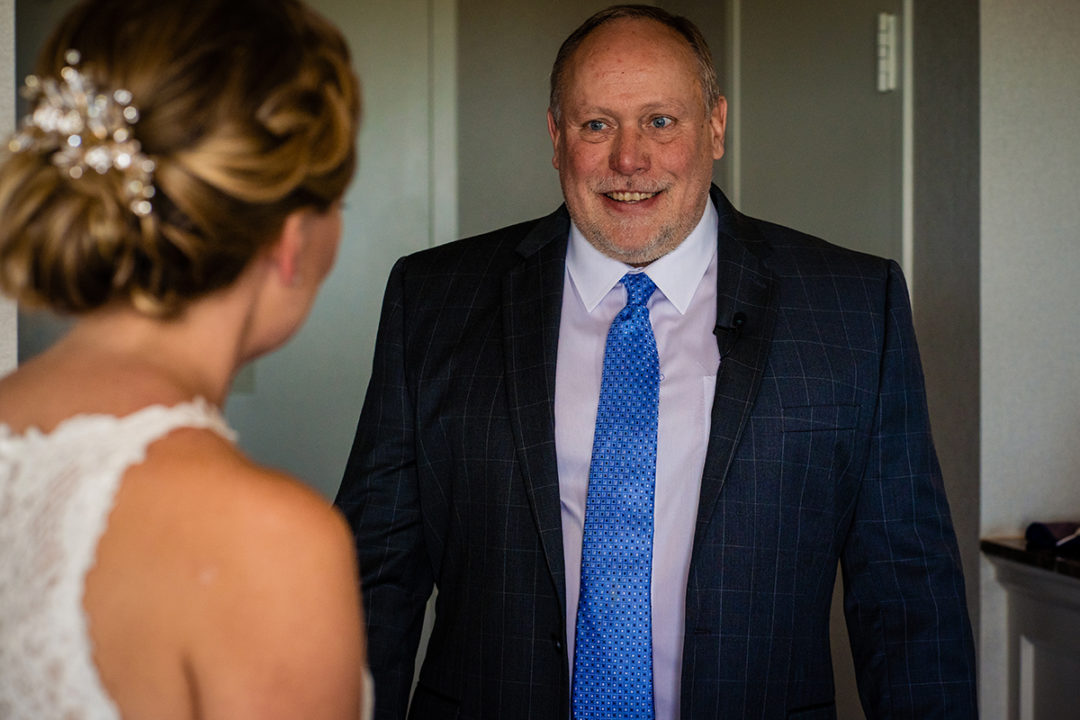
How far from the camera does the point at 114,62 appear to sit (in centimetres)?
88

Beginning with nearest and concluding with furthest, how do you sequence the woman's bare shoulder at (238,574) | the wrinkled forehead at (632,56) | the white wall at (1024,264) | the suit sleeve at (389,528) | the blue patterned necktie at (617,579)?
the woman's bare shoulder at (238,574) → the blue patterned necktie at (617,579) → the suit sleeve at (389,528) → the wrinkled forehead at (632,56) → the white wall at (1024,264)

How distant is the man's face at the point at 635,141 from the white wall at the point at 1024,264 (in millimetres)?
971

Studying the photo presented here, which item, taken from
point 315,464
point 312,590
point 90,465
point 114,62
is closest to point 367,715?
point 312,590

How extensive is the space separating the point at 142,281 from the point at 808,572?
1212 mm

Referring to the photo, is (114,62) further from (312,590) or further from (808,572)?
(808,572)

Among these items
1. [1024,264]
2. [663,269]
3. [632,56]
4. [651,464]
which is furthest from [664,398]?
[1024,264]

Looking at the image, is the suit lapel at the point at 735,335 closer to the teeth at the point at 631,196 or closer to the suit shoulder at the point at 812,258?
the suit shoulder at the point at 812,258

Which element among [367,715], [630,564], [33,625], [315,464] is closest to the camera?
[33,625]

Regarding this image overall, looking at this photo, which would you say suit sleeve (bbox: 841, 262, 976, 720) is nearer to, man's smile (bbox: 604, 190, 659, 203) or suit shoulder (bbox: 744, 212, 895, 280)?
suit shoulder (bbox: 744, 212, 895, 280)

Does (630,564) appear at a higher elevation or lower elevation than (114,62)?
lower

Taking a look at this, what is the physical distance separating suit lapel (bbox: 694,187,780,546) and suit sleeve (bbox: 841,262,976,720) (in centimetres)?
20

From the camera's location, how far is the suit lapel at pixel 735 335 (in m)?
1.79

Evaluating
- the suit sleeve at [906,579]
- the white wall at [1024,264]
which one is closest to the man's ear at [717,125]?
the suit sleeve at [906,579]

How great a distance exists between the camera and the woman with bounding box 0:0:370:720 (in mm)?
837
